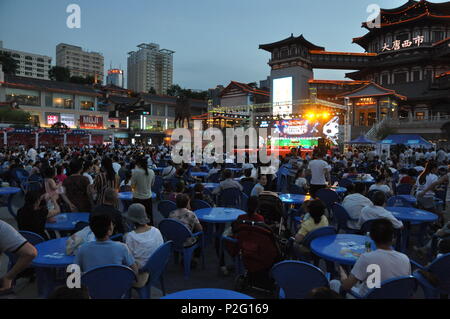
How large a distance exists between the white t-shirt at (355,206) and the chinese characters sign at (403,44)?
3920 centimetres

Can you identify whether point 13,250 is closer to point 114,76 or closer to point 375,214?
point 375,214

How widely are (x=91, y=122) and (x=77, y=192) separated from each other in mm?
42752

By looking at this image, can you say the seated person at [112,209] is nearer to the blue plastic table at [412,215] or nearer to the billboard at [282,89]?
the blue plastic table at [412,215]

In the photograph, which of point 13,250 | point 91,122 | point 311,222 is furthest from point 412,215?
point 91,122

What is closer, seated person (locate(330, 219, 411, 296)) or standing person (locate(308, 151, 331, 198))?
seated person (locate(330, 219, 411, 296))

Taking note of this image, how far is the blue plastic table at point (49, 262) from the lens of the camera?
310 cm

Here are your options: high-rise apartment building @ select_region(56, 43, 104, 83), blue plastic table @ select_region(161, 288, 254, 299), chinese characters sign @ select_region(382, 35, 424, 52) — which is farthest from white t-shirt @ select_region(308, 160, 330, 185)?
high-rise apartment building @ select_region(56, 43, 104, 83)

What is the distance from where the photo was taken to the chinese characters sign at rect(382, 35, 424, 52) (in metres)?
35.6

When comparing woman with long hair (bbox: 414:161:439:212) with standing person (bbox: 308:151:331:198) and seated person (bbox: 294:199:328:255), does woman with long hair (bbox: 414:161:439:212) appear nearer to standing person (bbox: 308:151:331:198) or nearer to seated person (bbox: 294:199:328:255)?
standing person (bbox: 308:151:331:198)

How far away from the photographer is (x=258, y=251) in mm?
3527

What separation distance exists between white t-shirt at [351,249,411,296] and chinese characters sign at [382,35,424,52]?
4180 centimetres

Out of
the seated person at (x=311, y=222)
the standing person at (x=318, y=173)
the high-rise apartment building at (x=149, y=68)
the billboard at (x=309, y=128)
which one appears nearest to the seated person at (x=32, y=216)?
the seated person at (x=311, y=222)

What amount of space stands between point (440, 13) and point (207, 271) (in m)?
47.1

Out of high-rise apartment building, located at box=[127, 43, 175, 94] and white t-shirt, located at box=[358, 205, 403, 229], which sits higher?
high-rise apartment building, located at box=[127, 43, 175, 94]
